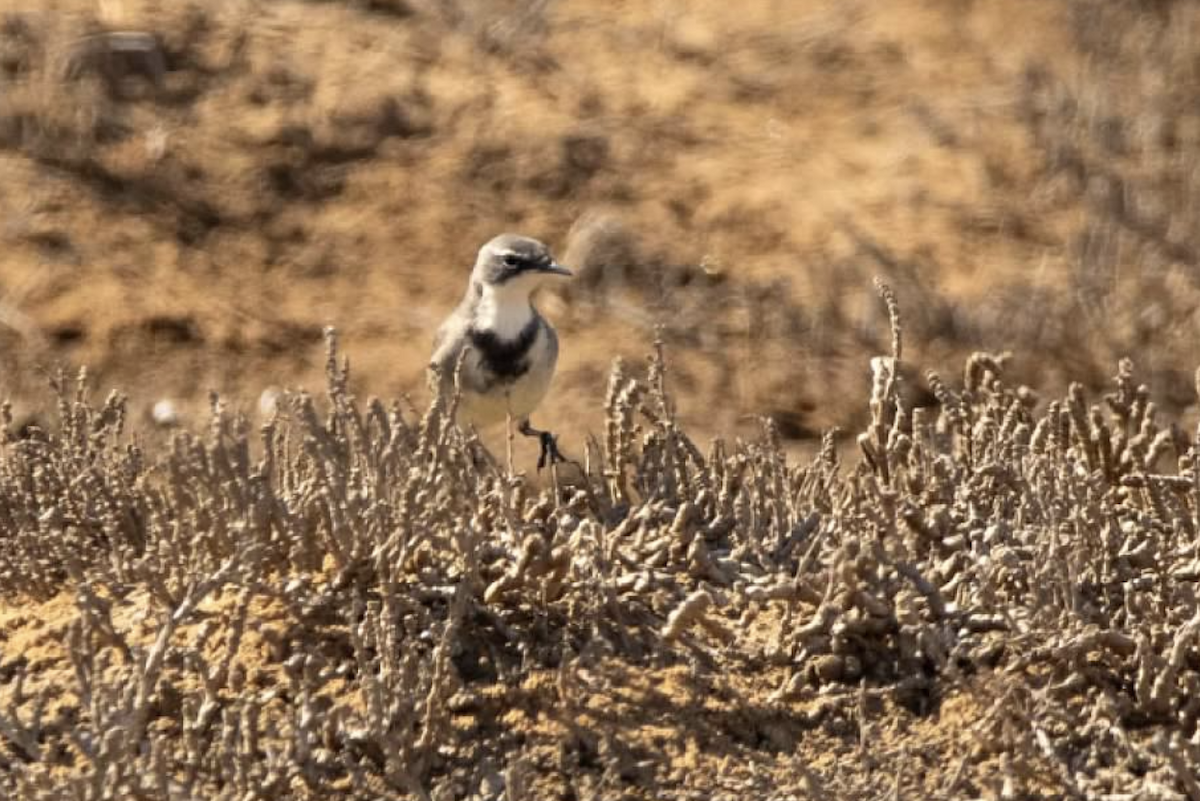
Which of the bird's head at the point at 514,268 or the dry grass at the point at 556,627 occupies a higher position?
the bird's head at the point at 514,268

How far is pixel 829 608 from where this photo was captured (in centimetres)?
443

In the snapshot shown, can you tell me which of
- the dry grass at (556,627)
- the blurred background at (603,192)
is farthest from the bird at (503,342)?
the dry grass at (556,627)

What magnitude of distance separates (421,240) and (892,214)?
6.42 feet

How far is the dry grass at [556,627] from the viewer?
13.6 feet

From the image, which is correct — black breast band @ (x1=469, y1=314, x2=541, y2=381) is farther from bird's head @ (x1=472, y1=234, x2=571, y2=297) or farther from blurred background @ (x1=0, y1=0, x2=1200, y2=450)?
blurred background @ (x1=0, y1=0, x2=1200, y2=450)

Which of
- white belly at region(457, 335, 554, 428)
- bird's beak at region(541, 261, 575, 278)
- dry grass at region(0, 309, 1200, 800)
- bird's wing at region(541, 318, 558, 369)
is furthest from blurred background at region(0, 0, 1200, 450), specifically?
dry grass at region(0, 309, 1200, 800)

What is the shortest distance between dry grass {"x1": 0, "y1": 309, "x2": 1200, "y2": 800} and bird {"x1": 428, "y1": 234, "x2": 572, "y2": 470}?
219 cm

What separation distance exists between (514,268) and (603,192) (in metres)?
2.71

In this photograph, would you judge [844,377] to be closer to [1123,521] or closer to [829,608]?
[1123,521]

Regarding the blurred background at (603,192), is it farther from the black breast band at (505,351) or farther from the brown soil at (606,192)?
the black breast band at (505,351)

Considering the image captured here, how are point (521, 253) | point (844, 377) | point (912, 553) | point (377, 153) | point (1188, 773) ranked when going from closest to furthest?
point (1188, 773) < point (912, 553) < point (521, 253) < point (844, 377) < point (377, 153)

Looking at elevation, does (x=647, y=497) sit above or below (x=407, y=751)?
above

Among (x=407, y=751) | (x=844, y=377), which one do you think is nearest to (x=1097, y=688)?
(x=407, y=751)

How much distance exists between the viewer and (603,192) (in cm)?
1022
